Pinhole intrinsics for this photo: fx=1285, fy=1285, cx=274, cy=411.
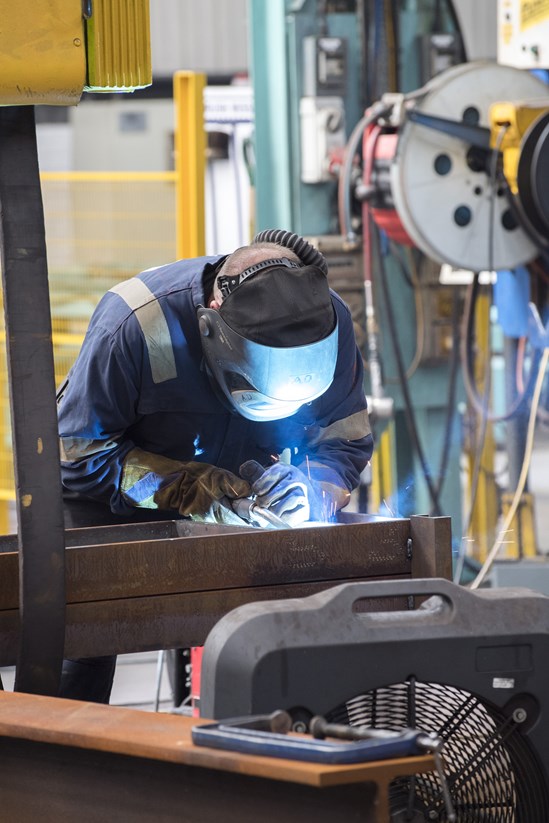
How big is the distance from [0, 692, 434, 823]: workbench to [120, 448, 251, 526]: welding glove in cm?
101

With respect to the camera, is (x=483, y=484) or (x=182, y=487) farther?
(x=483, y=484)

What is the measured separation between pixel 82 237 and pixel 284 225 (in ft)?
4.02

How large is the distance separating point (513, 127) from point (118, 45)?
2707mm

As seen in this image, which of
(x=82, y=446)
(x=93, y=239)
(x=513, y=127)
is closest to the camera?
(x=82, y=446)

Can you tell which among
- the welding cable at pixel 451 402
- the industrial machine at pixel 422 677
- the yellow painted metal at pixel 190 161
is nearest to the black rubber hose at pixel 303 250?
the industrial machine at pixel 422 677

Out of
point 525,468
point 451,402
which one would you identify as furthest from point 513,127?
point 525,468

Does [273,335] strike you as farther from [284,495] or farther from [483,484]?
[483,484]

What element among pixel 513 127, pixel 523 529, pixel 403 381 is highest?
pixel 513 127

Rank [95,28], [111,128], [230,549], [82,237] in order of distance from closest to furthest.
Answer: [95,28] → [230,549] → [82,237] → [111,128]

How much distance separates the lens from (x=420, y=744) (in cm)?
125

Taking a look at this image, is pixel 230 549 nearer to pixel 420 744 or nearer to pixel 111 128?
pixel 420 744

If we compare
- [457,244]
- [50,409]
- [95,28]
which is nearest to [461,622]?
[50,409]

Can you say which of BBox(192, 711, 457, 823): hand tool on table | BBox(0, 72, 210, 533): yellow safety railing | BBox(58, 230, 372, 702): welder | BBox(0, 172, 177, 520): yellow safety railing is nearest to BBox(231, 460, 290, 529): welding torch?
BBox(58, 230, 372, 702): welder

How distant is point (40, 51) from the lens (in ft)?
5.50
